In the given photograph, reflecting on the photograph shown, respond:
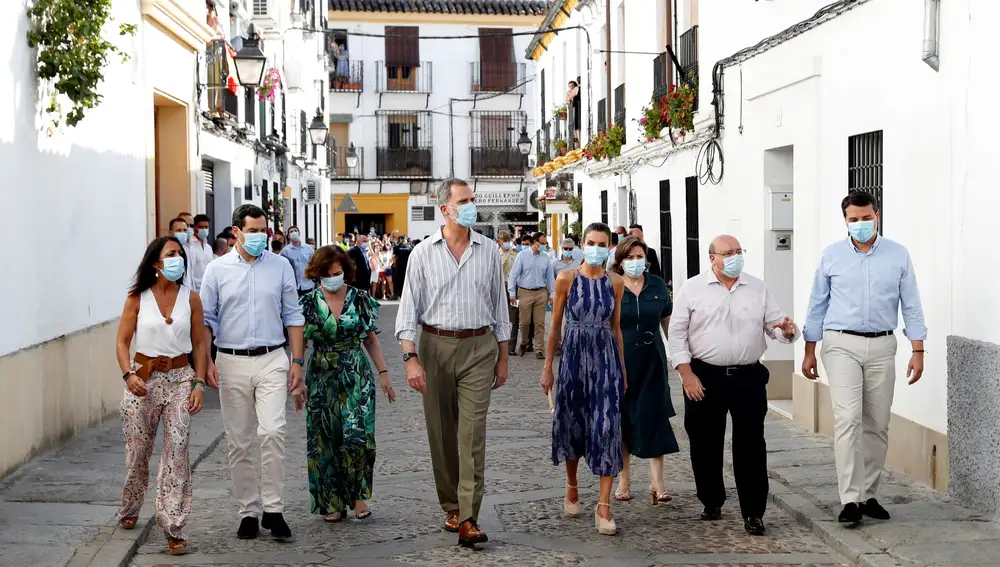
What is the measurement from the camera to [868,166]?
10320mm

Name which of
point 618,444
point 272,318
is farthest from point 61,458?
point 618,444

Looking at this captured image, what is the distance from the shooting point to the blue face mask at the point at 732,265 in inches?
302

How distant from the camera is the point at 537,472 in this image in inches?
384

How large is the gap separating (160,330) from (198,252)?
335 inches

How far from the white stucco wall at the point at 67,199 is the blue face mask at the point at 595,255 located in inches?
163

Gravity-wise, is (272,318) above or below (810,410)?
above

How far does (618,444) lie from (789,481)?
5.57 ft

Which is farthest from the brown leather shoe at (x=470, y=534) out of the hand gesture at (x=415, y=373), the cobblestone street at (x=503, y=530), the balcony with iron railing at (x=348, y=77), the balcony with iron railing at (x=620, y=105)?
the balcony with iron railing at (x=348, y=77)

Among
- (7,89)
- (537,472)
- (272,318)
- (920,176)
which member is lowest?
(537,472)

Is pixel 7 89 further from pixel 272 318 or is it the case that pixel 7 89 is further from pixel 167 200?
pixel 167 200

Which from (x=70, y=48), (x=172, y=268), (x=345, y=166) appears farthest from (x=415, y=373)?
(x=345, y=166)

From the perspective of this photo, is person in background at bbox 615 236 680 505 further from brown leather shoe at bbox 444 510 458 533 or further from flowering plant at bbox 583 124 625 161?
flowering plant at bbox 583 124 625 161

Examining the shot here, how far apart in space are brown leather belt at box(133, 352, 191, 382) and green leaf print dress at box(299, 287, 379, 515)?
0.92m

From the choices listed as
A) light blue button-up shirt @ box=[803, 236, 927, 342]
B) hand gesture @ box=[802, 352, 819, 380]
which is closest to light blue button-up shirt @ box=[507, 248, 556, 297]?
hand gesture @ box=[802, 352, 819, 380]
